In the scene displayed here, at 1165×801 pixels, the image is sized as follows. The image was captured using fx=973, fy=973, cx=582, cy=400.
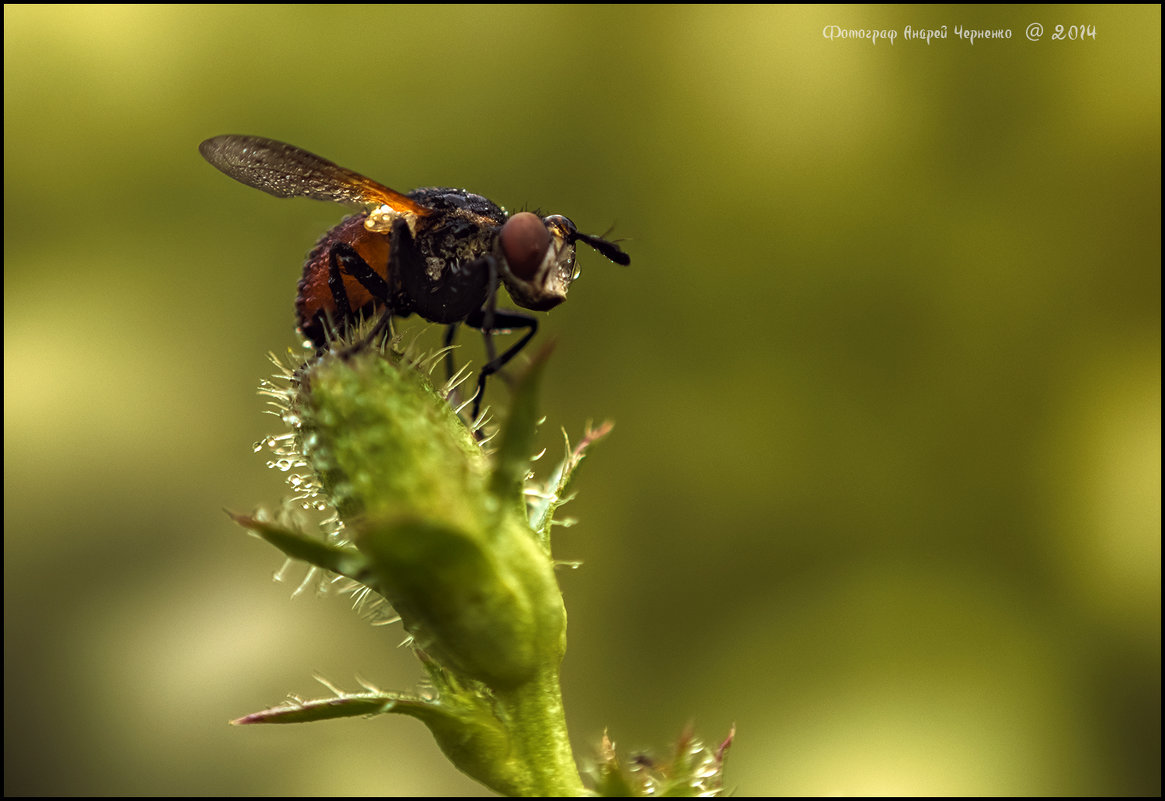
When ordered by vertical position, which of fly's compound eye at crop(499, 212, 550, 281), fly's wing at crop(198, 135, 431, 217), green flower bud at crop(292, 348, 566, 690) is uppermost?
fly's wing at crop(198, 135, 431, 217)

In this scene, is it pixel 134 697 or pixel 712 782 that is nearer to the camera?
pixel 712 782

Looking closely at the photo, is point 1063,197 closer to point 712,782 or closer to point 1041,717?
point 1041,717

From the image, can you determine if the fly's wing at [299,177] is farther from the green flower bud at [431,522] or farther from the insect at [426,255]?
the green flower bud at [431,522]

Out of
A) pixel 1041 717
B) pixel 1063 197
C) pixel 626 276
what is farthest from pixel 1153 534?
pixel 626 276

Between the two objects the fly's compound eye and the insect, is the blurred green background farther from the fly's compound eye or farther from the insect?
the fly's compound eye

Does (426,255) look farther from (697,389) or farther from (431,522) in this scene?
(697,389)

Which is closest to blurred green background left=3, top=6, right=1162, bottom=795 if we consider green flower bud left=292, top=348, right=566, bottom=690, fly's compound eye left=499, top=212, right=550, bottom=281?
fly's compound eye left=499, top=212, right=550, bottom=281
